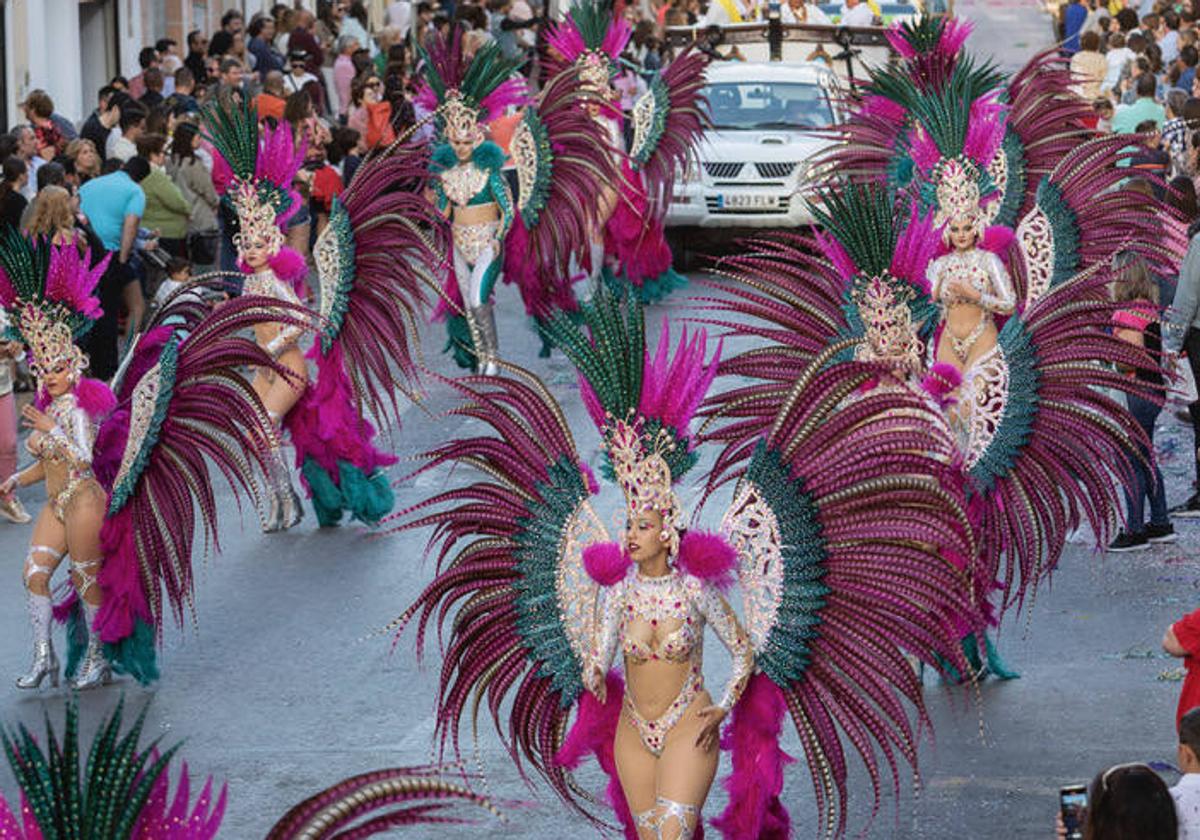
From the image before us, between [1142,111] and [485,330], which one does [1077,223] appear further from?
[1142,111]

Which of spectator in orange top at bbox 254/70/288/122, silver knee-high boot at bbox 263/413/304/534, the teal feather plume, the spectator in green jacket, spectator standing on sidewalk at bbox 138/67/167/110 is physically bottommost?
silver knee-high boot at bbox 263/413/304/534

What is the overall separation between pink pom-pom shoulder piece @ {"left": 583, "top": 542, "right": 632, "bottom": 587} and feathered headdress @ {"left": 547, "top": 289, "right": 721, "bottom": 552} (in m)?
0.21

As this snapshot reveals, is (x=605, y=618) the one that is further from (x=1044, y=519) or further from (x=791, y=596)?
(x=1044, y=519)

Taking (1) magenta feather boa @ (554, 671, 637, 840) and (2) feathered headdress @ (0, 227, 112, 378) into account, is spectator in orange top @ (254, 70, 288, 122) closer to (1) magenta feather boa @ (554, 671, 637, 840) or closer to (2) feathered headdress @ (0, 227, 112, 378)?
(2) feathered headdress @ (0, 227, 112, 378)

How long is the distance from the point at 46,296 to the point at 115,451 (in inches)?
29.6

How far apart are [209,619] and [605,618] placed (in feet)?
15.9

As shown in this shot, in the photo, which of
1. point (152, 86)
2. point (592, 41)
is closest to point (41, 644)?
point (592, 41)

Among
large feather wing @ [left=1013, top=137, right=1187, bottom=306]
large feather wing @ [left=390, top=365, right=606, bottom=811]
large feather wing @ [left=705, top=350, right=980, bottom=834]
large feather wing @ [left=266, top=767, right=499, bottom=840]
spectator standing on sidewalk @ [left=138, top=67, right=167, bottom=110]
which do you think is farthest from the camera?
spectator standing on sidewalk @ [left=138, top=67, right=167, bottom=110]

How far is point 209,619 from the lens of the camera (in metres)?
12.3

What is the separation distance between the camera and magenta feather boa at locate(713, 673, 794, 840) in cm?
793

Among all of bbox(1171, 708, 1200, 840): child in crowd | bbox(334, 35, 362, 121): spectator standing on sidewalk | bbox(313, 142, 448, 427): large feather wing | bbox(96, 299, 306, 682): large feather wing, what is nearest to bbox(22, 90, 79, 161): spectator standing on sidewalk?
bbox(313, 142, 448, 427): large feather wing

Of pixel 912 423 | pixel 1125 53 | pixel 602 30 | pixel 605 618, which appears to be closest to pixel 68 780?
pixel 605 618

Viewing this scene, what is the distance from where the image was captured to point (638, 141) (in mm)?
20906

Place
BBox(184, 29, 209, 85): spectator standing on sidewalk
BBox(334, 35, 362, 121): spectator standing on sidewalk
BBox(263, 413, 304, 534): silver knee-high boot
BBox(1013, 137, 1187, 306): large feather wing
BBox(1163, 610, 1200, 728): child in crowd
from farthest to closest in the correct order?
BBox(334, 35, 362, 121): spectator standing on sidewalk, BBox(184, 29, 209, 85): spectator standing on sidewalk, BBox(263, 413, 304, 534): silver knee-high boot, BBox(1013, 137, 1187, 306): large feather wing, BBox(1163, 610, 1200, 728): child in crowd
